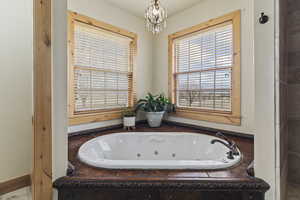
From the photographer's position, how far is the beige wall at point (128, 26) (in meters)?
A: 2.15

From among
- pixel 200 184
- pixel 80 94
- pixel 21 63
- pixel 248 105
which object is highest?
pixel 21 63

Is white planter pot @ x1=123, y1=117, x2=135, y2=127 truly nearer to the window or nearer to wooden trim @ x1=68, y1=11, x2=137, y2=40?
the window

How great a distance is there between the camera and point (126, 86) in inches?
107

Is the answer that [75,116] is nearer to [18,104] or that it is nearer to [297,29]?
[18,104]

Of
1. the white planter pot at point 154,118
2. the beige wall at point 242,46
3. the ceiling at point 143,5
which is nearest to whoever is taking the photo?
the beige wall at point 242,46

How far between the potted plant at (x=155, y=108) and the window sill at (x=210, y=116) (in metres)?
0.19

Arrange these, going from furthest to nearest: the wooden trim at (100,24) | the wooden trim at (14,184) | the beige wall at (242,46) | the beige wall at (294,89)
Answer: the wooden trim at (100,24) < the beige wall at (242,46) < the wooden trim at (14,184) < the beige wall at (294,89)

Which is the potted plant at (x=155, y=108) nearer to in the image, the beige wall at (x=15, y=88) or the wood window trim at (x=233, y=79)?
the wood window trim at (x=233, y=79)

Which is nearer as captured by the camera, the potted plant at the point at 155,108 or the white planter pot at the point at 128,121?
the white planter pot at the point at 128,121

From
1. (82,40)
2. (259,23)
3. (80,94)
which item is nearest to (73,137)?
(80,94)

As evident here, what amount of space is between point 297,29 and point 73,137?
8.89 feet

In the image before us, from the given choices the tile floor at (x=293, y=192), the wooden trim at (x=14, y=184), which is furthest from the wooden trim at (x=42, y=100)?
the tile floor at (x=293, y=192)

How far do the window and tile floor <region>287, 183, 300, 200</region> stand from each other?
2.17 metres

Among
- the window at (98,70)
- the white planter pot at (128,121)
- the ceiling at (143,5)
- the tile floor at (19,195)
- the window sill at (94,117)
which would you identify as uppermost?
the ceiling at (143,5)
